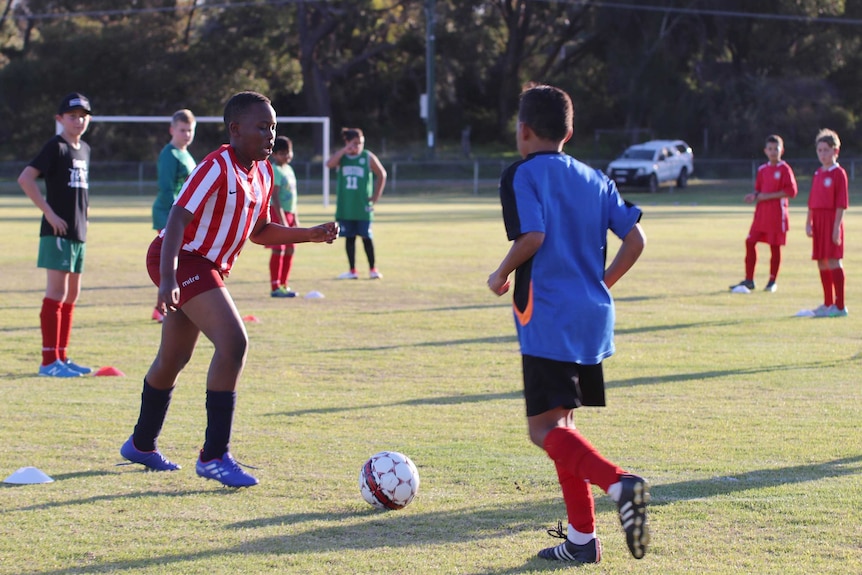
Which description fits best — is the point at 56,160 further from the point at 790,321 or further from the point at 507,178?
the point at 790,321

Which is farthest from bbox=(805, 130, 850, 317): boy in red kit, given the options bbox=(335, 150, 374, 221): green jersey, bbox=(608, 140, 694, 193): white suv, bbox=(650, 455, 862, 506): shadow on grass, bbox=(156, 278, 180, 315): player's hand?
bbox=(608, 140, 694, 193): white suv

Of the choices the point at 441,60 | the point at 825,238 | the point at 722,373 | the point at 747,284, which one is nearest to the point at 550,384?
the point at 722,373

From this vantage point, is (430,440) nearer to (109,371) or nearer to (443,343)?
(109,371)

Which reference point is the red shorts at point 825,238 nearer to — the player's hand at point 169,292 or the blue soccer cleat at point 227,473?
the blue soccer cleat at point 227,473

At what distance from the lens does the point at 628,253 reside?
426 centimetres

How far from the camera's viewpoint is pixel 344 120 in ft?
183

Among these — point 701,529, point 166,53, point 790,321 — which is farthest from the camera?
point 166,53

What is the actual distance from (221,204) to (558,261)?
6.04 feet

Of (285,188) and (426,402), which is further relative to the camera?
(285,188)

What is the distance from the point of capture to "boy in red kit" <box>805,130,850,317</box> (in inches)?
433

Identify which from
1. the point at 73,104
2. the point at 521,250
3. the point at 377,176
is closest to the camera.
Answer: the point at 521,250

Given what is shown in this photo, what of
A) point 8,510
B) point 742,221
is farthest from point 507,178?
point 742,221

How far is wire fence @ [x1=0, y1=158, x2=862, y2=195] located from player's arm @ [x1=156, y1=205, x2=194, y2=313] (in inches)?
1444

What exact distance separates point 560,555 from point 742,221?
79.4 ft
